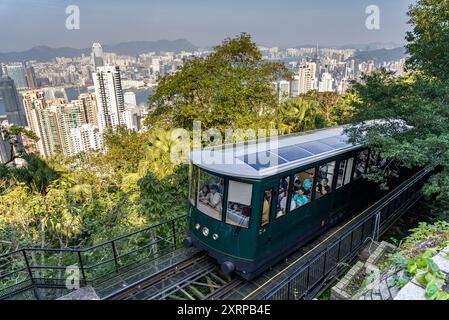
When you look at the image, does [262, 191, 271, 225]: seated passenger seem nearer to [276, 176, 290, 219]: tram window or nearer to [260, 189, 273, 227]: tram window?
[260, 189, 273, 227]: tram window

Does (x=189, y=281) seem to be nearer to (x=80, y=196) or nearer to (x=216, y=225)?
(x=216, y=225)

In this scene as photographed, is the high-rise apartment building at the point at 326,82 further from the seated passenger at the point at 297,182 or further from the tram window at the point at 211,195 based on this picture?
the tram window at the point at 211,195

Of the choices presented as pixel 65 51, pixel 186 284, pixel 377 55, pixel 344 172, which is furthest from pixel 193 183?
pixel 65 51

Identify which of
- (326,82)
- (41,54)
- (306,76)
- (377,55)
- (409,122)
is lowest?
(326,82)

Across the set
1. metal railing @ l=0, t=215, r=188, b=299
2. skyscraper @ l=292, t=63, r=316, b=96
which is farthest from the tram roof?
skyscraper @ l=292, t=63, r=316, b=96

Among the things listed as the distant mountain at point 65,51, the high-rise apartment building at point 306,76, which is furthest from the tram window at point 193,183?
the high-rise apartment building at point 306,76

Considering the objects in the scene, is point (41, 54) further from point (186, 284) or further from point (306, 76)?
point (306, 76)

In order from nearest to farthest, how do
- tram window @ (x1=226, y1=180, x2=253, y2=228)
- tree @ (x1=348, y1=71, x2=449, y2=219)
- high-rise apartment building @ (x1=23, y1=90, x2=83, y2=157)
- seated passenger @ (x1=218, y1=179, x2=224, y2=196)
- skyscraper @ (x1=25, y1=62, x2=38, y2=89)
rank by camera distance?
tram window @ (x1=226, y1=180, x2=253, y2=228) → seated passenger @ (x1=218, y1=179, x2=224, y2=196) → tree @ (x1=348, y1=71, x2=449, y2=219) → skyscraper @ (x1=25, y1=62, x2=38, y2=89) → high-rise apartment building @ (x1=23, y1=90, x2=83, y2=157)
